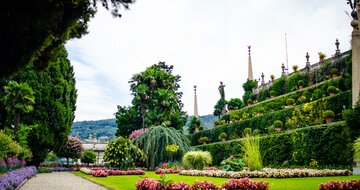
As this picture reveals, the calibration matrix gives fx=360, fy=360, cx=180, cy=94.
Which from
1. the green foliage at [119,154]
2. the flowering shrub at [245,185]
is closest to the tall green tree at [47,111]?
the green foliage at [119,154]

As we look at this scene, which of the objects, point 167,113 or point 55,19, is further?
point 167,113

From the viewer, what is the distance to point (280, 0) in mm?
9969

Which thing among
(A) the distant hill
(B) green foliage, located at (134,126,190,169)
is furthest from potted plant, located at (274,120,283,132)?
(A) the distant hill

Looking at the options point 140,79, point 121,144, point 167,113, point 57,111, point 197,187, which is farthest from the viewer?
point 140,79

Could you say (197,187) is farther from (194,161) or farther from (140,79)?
(140,79)

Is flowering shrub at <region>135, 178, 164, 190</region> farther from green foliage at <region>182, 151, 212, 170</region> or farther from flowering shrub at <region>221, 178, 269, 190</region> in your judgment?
green foliage at <region>182, 151, 212, 170</region>

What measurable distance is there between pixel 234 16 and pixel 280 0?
1.32 metres

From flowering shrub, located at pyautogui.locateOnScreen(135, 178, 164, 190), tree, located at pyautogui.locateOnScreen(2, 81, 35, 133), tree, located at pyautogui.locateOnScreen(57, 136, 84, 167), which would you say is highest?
tree, located at pyautogui.locateOnScreen(2, 81, 35, 133)

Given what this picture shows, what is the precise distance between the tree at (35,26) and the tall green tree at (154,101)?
27219 millimetres

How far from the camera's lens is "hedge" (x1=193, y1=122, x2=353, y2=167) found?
46.5 feet

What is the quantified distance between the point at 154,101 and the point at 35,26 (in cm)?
3072

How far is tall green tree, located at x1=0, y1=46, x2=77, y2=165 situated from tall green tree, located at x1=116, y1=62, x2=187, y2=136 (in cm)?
1244

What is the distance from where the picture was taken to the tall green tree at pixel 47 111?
20.2 metres

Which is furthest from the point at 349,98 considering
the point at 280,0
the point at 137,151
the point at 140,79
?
the point at 140,79
